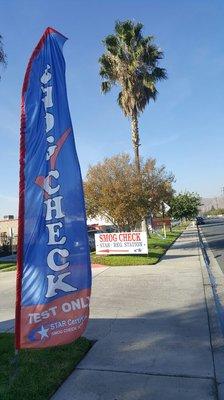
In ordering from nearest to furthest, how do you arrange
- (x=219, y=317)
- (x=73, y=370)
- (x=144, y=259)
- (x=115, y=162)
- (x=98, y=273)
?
(x=73, y=370)
(x=219, y=317)
(x=98, y=273)
(x=144, y=259)
(x=115, y=162)

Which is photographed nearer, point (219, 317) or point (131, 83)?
point (219, 317)

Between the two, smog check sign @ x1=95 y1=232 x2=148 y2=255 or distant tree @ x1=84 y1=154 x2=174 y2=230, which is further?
distant tree @ x1=84 y1=154 x2=174 y2=230

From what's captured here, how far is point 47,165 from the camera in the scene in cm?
477

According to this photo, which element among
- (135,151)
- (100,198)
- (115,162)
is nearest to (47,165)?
(100,198)

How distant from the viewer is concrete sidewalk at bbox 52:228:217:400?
472 centimetres

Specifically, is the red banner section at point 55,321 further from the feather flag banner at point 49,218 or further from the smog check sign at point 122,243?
the smog check sign at point 122,243

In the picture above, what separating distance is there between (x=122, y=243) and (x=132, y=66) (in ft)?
39.9

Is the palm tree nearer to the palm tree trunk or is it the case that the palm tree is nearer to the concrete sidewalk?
the palm tree trunk

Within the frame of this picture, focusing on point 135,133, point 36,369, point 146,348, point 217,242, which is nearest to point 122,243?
point 135,133

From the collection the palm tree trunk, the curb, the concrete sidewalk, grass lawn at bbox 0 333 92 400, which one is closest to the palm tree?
the palm tree trunk

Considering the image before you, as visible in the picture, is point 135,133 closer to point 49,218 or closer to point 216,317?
point 216,317

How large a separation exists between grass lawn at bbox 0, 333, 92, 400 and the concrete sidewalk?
0.12m

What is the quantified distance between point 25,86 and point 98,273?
10.2 metres

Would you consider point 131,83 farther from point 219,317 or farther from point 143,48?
point 219,317
